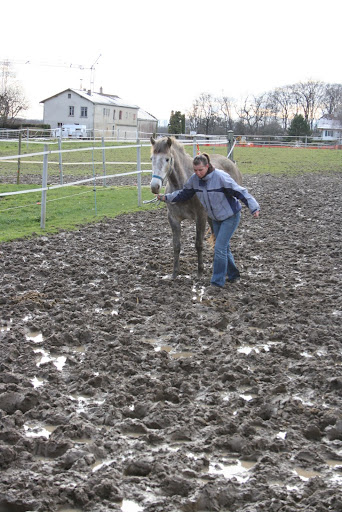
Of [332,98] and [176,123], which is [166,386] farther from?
[332,98]

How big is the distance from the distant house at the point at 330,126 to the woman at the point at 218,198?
8034 centimetres

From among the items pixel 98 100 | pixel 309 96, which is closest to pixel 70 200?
pixel 98 100

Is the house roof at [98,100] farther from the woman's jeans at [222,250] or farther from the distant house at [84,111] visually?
the woman's jeans at [222,250]

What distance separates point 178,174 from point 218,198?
0.75 m

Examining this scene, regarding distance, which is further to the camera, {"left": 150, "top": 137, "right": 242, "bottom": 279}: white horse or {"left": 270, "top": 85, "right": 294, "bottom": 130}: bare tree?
{"left": 270, "top": 85, "right": 294, "bottom": 130}: bare tree

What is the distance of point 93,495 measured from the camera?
2.72m

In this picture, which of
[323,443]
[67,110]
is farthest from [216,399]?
[67,110]

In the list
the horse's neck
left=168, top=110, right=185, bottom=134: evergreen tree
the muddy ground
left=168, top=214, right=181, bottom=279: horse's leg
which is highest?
left=168, top=110, right=185, bottom=134: evergreen tree

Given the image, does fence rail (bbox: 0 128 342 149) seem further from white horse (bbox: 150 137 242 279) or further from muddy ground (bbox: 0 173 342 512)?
muddy ground (bbox: 0 173 342 512)

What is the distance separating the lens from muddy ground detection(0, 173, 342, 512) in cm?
279

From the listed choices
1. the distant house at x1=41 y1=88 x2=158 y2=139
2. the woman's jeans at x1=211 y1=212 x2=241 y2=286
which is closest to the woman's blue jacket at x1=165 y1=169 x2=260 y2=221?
the woman's jeans at x1=211 y1=212 x2=241 y2=286

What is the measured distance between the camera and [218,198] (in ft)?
21.6

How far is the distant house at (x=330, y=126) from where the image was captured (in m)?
83.0

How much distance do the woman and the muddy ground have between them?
37 centimetres
